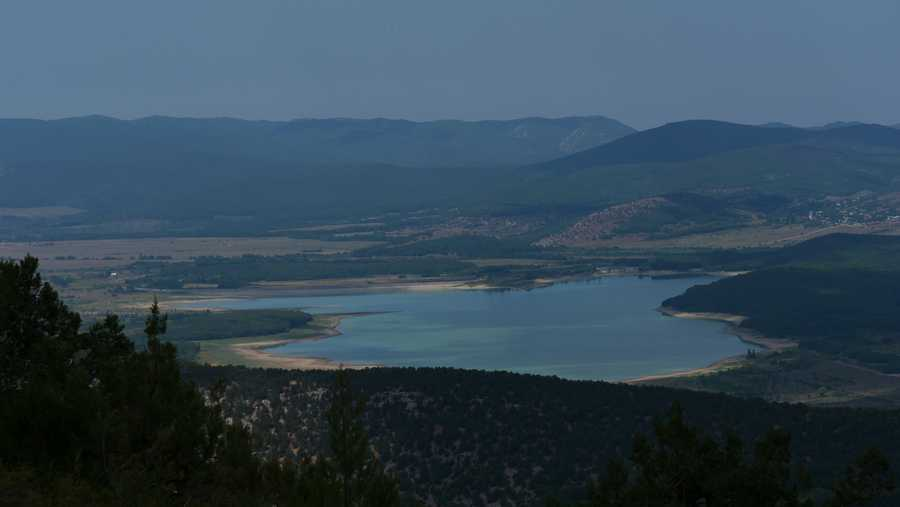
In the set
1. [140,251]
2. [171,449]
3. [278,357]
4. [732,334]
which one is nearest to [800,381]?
[732,334]

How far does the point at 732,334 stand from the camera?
104 meters

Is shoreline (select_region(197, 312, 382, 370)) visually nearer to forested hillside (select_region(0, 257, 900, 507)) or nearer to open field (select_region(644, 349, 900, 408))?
open field (select_region(644, 349, 900, 408))

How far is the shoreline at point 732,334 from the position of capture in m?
78.7

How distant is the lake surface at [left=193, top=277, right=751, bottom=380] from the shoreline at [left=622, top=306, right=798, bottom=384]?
3.09 ft

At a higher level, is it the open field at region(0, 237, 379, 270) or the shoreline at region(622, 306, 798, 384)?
the open field at region(0, 237, 379, 270)

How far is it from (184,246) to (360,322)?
9417 cm

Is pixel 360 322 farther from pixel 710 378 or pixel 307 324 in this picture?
pixel 710 378

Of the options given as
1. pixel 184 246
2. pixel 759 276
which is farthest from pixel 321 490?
pixel 184 246

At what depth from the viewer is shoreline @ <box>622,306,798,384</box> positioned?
78.7 metres

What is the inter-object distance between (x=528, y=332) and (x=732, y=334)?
1416 centimetres

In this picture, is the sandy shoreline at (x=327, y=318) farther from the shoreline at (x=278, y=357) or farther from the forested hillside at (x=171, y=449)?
the forested hillside at (x=171, y=449)

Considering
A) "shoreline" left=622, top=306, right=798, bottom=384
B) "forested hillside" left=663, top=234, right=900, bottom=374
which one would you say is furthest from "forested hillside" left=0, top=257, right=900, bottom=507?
"forested hillside" left=663, top=234, right=900, bottom=374

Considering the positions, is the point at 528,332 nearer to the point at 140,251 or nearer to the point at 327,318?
the point at 327,318

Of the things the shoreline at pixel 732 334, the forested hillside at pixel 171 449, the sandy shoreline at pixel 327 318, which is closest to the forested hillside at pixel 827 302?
the shoreline at pixel 732 334
